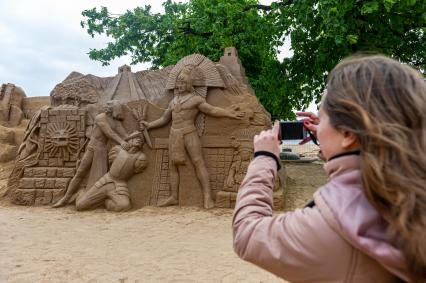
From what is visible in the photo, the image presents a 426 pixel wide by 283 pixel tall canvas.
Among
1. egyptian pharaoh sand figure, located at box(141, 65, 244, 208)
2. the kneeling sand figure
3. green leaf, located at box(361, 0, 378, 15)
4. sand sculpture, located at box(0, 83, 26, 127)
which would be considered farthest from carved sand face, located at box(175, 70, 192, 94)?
sand sculpture, located at box(0, 83, 26, 127)

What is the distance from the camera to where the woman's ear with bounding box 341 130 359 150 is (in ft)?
2.81

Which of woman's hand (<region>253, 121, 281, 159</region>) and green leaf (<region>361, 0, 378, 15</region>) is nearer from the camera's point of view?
woman's hand (<region>253, 121, 281, 159</region>)

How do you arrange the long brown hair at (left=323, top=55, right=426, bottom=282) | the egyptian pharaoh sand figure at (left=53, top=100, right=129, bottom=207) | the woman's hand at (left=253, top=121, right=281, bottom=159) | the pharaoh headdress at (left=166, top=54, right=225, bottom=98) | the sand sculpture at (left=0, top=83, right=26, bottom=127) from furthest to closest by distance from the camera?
the sand sculpture at (left=0, top=83, right=26, bottom=127) < the egyptian pharaoh sand figure at (left=53, top=100, right=129, bottom=207) < the pharaoh headdress at (left=166, top=54, right=225, bottom=98) < the woman's hand at (left=253, top=121, right=281, bottom=159) < the long brown hair at (left=323, top=55, right=426, bottom=282)

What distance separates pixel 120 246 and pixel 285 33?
6.56 meters

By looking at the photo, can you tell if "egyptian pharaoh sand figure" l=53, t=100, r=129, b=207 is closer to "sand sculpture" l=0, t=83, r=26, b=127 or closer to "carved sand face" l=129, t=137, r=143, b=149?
"carved sand face" l=129, t=137, r=143, b=149

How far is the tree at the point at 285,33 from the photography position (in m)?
7.41

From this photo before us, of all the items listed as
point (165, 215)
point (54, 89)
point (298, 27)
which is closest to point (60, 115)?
point (54, 89)

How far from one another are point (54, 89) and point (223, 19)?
4.00m

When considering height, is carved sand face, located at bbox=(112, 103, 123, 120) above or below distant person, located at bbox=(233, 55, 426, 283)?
above

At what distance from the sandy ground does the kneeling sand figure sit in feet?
0.66

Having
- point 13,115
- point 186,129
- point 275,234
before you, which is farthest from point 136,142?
point 13,115

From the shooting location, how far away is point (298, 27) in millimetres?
8555

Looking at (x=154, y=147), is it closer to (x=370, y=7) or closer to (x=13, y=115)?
(x=370, y=7)

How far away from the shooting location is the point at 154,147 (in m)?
6.61
